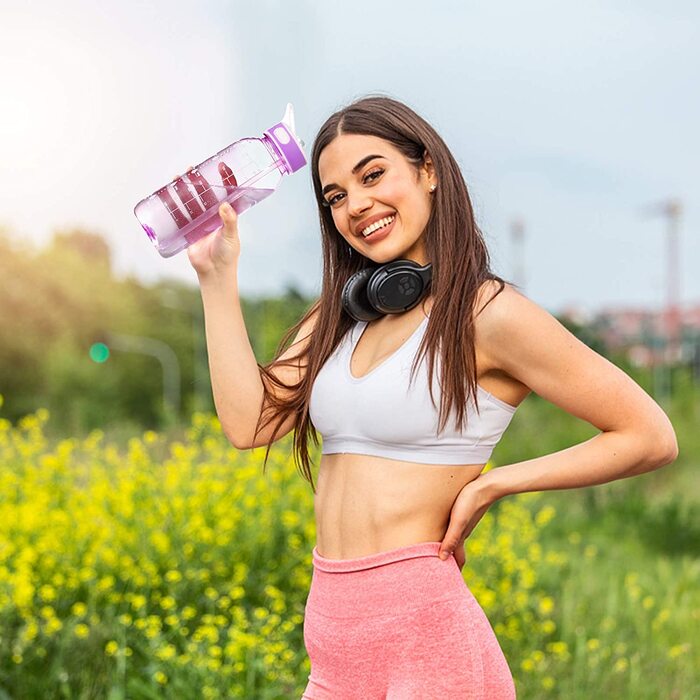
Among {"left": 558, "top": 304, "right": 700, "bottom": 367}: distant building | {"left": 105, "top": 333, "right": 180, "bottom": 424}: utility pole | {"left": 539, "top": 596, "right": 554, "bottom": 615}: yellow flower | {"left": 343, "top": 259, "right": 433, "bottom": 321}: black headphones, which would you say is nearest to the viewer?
{"left": 343, "top": 259, "right": 433, "bottom": 321}: black headphones

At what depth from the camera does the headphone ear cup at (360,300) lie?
2.29 meters

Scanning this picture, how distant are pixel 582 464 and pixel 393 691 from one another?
1.83ft

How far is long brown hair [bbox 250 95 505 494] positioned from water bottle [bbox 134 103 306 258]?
0.08 meters

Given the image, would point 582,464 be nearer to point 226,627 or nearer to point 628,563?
point 226,627

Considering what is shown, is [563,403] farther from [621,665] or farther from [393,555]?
[621,665]

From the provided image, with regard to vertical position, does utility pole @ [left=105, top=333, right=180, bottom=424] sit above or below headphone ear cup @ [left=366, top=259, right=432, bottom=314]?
below

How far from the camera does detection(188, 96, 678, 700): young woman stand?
206 centimetres

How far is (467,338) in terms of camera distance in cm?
210

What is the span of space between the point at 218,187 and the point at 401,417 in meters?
0.68

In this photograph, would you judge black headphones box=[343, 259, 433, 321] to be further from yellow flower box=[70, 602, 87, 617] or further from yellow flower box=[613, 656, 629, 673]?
yellow flower box=[613, 656, 629, 673]

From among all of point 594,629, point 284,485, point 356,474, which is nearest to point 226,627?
point 284,485

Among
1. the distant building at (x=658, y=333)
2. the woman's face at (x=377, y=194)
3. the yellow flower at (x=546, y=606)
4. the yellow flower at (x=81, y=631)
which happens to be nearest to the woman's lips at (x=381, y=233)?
the woman's face at (x=377, y=194)

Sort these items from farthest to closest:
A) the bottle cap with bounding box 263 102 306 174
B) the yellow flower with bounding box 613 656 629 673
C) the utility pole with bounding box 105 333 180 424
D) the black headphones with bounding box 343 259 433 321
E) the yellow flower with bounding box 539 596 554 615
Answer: the utility pole with bounding box 105 333 180 424 → the yellow flower with bounding box 539 596 554 615 → the yellow flower with bounding box 613 656 629 673 → the bottle cap with bounding box 263 102 306 174 → the black headphones with bounding box 343 259 433 321

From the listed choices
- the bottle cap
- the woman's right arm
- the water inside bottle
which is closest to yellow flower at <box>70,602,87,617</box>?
the woman's right arm
